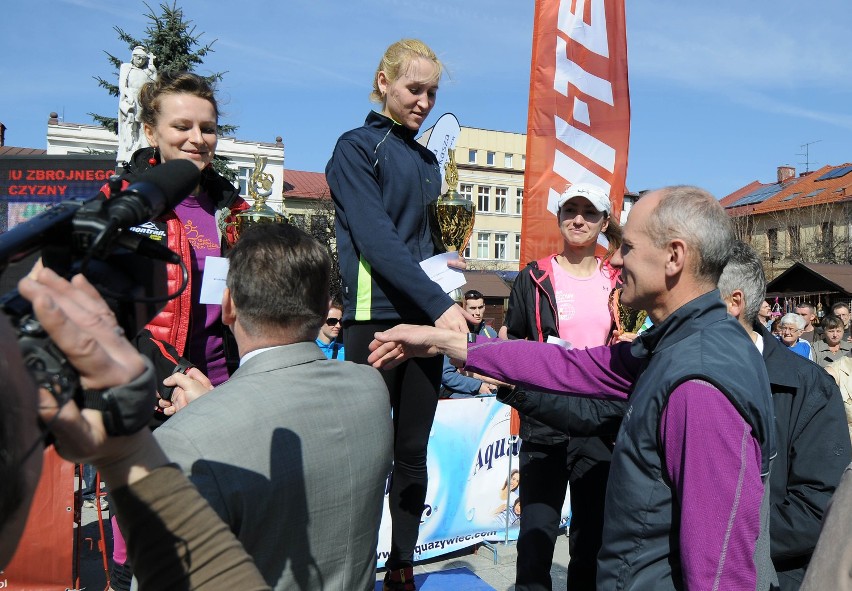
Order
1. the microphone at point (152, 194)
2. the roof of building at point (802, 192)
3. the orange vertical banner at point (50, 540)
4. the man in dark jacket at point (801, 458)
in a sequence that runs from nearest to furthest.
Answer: the microphone at point (152, 194), the man in dark jacket at point (801, 458), the orange vertical banner at point (50, 540), the roof of building at point (802, 192)

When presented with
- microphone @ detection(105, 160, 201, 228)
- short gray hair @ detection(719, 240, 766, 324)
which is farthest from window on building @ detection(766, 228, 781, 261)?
microphone @ detection(105, 160, 201, 228)

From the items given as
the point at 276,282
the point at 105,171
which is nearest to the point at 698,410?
the point at 276,282

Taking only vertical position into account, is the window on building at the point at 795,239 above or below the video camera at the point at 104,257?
above

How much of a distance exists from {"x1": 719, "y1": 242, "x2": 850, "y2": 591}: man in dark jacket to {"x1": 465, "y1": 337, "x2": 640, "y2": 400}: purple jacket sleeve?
623 mm

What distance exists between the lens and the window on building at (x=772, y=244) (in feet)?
145

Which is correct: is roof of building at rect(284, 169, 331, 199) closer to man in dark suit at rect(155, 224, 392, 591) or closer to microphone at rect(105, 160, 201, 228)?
man in dark suit at rect(155, 224, 392, 591)

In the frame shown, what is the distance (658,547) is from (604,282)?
6.83ft

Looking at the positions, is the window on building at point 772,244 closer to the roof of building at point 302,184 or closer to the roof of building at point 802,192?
the roof of building at point 802,192

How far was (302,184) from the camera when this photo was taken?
5934 cm

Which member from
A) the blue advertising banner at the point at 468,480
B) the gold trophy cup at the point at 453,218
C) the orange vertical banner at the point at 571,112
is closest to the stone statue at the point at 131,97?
the blue advertising banner at the point at 468,480

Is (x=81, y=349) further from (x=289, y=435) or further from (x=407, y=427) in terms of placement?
(x=407, y=427)

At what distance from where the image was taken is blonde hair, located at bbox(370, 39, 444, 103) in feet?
10.5

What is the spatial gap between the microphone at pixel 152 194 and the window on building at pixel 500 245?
6135cm

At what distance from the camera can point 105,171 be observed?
25.9 ft
